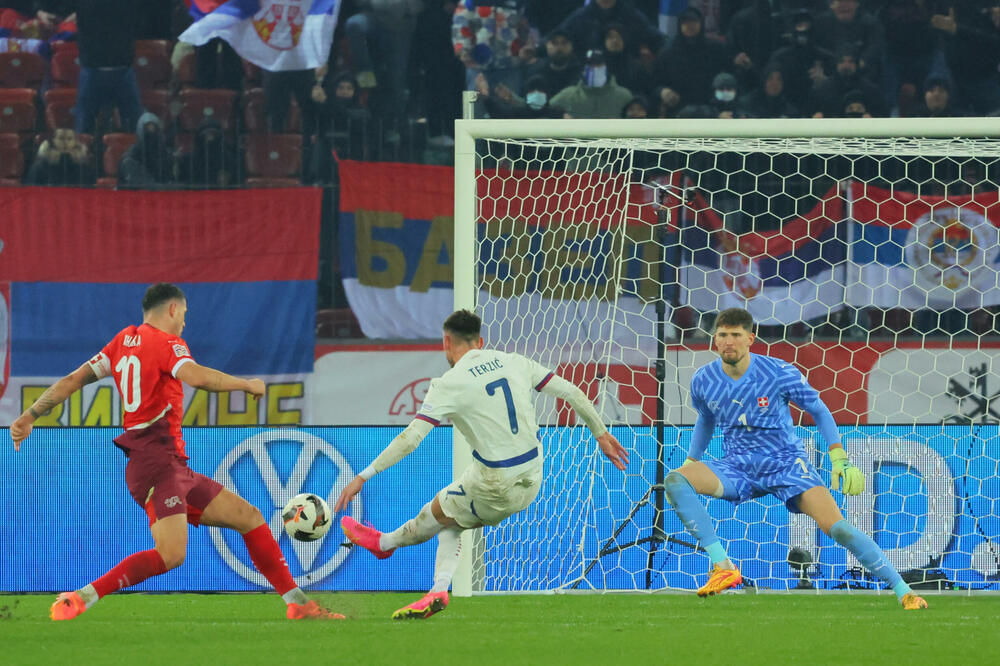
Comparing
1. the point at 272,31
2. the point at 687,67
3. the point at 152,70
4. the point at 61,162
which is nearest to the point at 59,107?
the point at 61,162

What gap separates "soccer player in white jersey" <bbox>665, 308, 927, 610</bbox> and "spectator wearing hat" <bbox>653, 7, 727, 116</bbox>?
6.06 m

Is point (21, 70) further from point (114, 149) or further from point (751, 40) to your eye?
point (751, 40)

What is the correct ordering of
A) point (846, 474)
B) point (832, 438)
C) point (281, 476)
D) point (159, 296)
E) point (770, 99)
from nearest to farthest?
point (159, 296) → point (846, 474) → point (832, 438) → point (281, 476) → point (770, 99)

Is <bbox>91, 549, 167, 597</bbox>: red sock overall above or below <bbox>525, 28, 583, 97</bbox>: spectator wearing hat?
below

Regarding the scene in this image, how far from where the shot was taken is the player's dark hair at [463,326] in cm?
585

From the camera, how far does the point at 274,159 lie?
1191cm

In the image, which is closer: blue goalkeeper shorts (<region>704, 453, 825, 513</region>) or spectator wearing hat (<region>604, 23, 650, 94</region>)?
blue goalkeeper shorts (<region>704, 453, 825, 513</region>)

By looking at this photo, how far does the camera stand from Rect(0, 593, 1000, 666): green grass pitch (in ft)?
15.2

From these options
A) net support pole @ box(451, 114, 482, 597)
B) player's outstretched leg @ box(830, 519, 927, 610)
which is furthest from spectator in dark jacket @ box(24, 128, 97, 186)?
player's outstretched leg @ box(830, 519, 927, 610)

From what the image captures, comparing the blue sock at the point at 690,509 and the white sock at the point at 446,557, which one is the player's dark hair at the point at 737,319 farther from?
the white sock at the point at 446,557

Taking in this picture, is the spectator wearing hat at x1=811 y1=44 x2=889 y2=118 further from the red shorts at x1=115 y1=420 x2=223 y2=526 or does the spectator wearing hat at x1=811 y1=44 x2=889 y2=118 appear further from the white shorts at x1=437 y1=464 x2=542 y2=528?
the red shorts at x1=115 y1=420 x2=223 y2=526

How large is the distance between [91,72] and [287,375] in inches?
146

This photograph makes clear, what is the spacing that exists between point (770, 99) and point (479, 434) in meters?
7.66

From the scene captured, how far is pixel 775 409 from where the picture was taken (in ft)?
22.3
